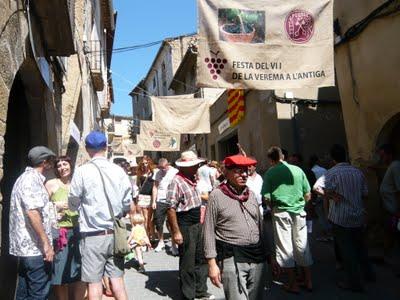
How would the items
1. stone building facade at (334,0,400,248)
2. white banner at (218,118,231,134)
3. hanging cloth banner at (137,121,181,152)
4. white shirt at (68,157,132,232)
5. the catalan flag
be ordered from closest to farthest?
white shirt at (68,157,132,232) → stone building facade at (334,0,400,248) → the catalan flag → hanging cloth banner at (137,121,181,152) → white banner at (218,118,231,134)

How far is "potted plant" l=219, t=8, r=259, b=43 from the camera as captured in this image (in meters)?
5.55

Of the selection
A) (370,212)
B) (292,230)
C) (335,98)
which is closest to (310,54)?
(292,230)

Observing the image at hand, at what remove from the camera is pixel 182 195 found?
17.6 feet

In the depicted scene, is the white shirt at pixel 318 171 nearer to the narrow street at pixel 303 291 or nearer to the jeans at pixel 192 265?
the narrow street at pixel 303 291

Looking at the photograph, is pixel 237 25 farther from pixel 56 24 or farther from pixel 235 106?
pixel 235 106

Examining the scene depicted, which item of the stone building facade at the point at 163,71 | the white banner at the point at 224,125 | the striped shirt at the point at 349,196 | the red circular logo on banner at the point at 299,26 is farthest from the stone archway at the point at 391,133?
the stone building facade at the point at 163,71

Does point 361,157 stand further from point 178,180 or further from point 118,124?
point 118,124

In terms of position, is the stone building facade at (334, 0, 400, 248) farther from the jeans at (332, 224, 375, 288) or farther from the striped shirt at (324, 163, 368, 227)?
the jeans at (332, 224, 375, 288)

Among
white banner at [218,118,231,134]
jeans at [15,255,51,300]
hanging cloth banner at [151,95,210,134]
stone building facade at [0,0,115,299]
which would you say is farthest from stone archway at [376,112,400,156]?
white banner at [218,118,231,134]

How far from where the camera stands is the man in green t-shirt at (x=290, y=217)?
563cm

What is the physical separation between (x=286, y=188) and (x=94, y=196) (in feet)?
8.50

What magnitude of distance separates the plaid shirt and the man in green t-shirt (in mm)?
1013

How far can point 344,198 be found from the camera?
5578mm

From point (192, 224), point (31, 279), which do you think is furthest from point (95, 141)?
point (192, 224)
